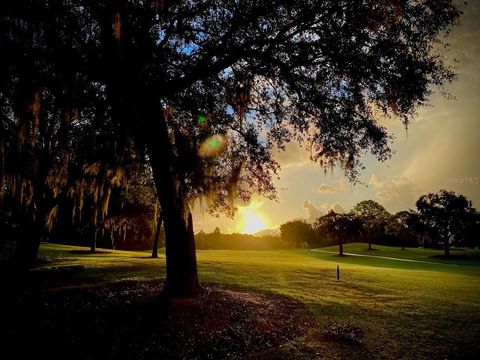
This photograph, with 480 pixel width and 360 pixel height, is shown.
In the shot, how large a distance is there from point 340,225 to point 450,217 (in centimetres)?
2423

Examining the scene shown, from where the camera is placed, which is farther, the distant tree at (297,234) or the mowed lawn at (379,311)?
the distant tree at (297,234)

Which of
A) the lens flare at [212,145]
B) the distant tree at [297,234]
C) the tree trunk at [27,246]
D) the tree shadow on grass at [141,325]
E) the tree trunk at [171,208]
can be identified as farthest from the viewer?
the distant tree at [297,234]

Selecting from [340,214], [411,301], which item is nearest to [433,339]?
[411,301]

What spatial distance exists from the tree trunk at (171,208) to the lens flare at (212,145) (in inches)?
60.6

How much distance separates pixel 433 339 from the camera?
32.9 ft

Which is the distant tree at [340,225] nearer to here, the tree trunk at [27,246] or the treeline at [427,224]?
the treeline at [427,224]

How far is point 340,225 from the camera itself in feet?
187

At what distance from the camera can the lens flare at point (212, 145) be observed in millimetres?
13070

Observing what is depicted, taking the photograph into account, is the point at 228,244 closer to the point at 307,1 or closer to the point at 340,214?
the point at 340,214

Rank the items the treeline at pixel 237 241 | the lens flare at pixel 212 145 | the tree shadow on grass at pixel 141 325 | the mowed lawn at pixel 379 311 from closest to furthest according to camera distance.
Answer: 1. the tree shadow on grass at pixel 141 325
2. the mowed lawn at pixel 379 311
3. the lens flare at pixel 212 145
4. the treeline at pixel 237 241

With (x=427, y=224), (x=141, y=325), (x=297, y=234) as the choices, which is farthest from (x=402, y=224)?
(x=141, y=325)

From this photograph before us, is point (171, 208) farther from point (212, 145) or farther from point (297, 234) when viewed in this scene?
point (297, 234)

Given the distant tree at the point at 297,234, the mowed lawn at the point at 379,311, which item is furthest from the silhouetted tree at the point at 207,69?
the distant tree at the point at 297,234

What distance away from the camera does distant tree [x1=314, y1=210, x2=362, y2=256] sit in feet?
186
